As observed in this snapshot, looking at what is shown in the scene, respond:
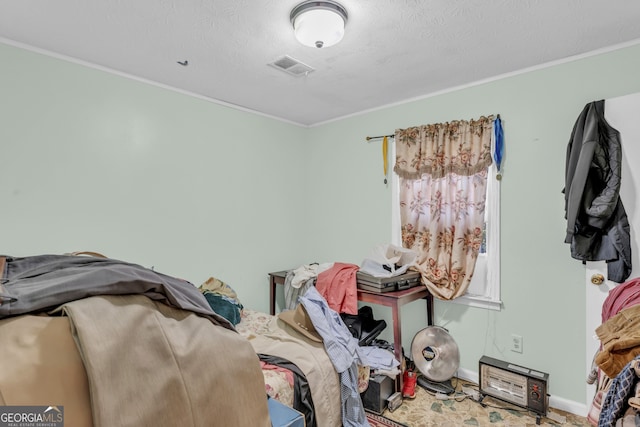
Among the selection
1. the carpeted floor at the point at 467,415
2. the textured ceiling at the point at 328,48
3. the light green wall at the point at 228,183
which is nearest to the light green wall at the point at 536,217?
the light green wall at the point at 228,183

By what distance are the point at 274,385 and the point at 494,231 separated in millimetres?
1966

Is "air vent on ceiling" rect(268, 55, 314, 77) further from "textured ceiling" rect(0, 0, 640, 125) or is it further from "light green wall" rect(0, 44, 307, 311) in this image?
"light green wall" rect(0, 44, 307, 311)

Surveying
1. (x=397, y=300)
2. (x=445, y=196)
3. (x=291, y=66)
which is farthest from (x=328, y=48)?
(x=397, y=300)

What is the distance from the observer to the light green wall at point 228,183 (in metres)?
2.19

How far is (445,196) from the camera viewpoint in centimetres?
286

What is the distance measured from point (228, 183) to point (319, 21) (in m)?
1.83

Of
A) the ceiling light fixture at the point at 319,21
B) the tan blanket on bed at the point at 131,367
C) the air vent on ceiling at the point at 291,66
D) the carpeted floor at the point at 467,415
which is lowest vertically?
the carpeted floor at the point at 467,415

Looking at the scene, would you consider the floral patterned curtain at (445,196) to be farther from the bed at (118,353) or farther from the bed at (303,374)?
the bed at (118,353)

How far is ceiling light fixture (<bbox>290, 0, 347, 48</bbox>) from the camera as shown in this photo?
5.57 ft

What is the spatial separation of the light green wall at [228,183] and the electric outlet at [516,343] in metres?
0.04

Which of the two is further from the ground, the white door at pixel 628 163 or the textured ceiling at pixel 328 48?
the textured ceiling at pixel 328 48

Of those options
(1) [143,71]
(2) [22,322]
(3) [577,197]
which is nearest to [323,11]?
(1) [143,71]

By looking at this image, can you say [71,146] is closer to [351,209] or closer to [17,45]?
[17,45]

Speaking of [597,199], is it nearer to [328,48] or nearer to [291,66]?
[328,48]
